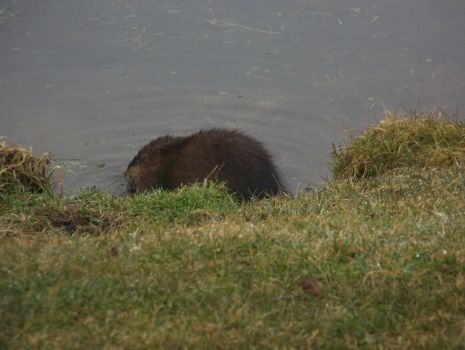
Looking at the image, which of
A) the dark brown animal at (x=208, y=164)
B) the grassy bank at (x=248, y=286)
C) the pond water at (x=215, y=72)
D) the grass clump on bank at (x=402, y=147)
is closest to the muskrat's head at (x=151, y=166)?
the dark brown animal at (x=208, y=164)

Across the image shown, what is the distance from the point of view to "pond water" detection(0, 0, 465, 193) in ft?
34.9

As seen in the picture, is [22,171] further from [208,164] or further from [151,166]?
[208,164]

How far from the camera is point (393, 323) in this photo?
518 cm

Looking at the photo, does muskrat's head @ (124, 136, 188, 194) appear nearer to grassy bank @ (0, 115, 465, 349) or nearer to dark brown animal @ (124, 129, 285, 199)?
dark brown animal @ (124, 129, 285, 199)

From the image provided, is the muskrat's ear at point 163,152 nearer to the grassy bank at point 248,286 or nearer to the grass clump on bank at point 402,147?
the grass clump on bank at point 402,147

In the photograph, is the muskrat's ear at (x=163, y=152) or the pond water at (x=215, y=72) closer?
the muskrat's ear at (x=163, y=152)

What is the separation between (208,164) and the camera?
30.6 ft

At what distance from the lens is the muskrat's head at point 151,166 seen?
32.0ft

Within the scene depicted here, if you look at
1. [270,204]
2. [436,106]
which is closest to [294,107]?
[436,106]

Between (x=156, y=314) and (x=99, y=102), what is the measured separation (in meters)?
6.46

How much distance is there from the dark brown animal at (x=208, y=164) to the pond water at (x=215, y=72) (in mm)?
369

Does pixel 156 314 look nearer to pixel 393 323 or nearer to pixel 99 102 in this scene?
pixel 393 323

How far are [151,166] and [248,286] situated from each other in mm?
4545

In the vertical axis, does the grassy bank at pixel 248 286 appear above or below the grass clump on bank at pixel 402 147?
above
